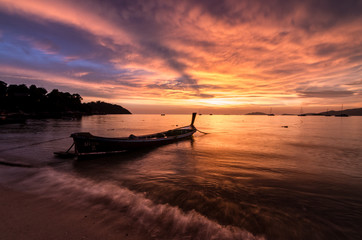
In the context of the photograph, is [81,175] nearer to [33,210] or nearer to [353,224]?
[33,210]

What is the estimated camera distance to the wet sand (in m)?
4.86

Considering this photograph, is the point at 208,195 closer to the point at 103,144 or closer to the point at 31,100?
the point at 103,144

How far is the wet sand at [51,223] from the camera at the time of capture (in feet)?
16.0

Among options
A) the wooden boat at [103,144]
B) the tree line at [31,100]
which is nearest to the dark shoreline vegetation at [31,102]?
the tree line at [31,100]

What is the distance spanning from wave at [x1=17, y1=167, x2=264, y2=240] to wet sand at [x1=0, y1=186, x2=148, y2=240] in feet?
1.46

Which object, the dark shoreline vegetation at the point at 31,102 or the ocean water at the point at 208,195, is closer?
the ocean water at the point at 208,195

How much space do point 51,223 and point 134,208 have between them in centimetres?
279

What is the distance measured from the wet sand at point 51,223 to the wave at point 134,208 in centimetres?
45

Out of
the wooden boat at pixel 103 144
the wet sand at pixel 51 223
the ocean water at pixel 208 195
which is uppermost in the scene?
the wooden boat at pixel 103 144

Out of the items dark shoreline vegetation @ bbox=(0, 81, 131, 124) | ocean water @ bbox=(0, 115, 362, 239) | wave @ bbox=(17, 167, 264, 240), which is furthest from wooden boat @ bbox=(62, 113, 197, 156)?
dark shoreline vegetation @ bbox=(0, 81, 131, 124)

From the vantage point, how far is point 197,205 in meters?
7.36

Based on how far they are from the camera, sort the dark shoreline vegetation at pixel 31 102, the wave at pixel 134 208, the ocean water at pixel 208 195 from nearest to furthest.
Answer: the wave at pixel 134 208
the ocean water at pixel 208 195
the dark shoreline vegetation at pixel 31 102

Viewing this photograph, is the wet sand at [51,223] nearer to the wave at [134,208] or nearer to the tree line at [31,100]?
the wave at [134,208]

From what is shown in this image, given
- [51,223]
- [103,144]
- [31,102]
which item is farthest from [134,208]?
[31,102]
